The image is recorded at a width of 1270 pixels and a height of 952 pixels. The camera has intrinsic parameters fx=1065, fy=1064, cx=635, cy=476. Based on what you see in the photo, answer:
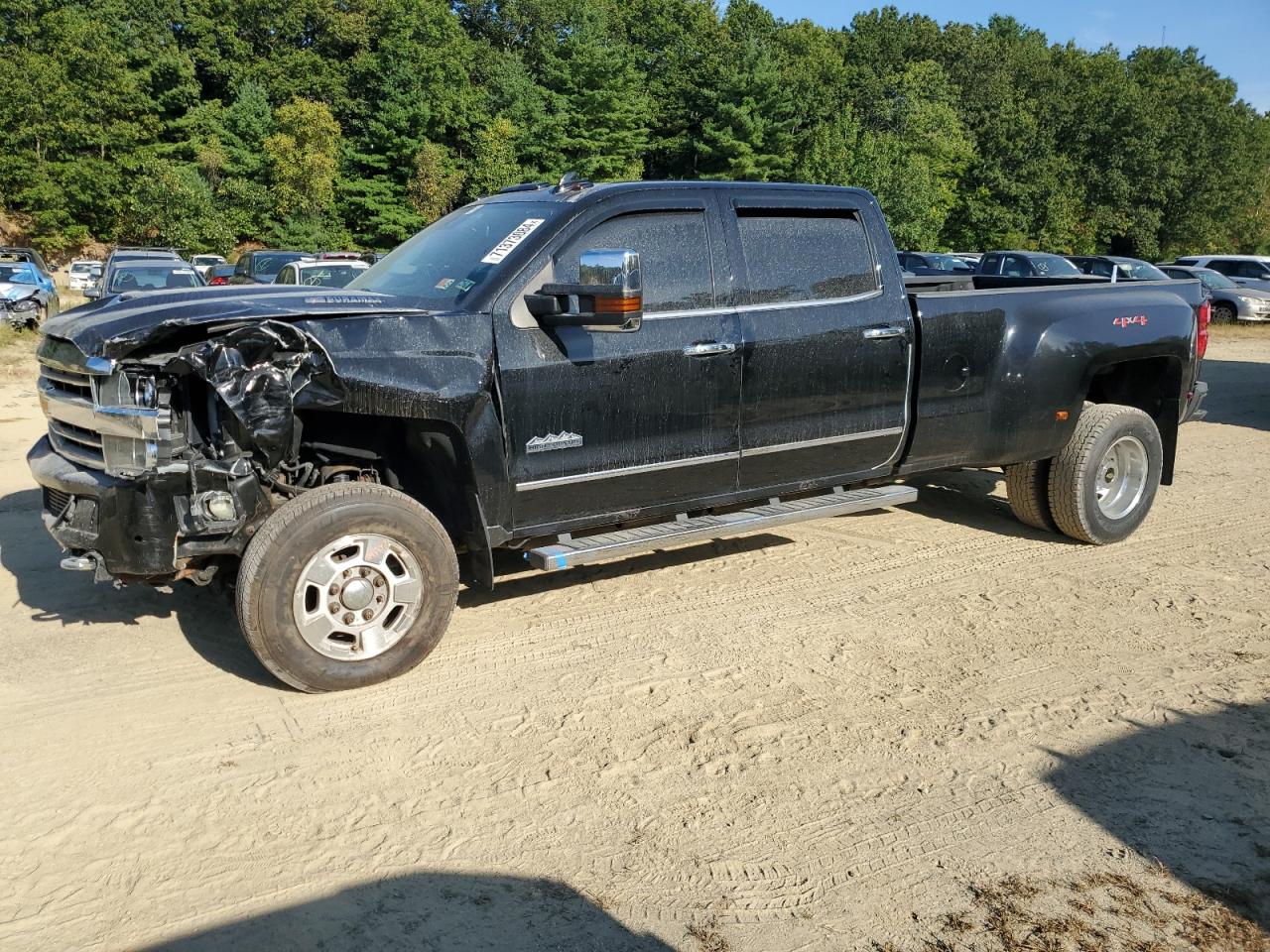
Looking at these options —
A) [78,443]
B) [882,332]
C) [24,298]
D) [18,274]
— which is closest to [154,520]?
[78,443]

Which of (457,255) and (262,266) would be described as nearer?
(457,255)

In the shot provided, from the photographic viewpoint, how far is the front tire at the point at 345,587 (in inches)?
167

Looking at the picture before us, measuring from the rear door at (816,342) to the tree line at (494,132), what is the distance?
135 ft

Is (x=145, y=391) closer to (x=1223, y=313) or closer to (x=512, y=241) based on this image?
(x=512, y=241)

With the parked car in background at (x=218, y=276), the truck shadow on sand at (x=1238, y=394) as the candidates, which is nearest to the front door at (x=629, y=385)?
the truck shadow on sand at (x=1238, y=394)

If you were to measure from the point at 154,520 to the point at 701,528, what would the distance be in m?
2.49

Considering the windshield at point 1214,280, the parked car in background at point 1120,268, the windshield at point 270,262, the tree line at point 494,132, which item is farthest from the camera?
the tree line at point 494,132

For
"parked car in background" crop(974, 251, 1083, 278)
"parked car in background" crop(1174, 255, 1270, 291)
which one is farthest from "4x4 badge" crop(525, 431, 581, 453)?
"parked car in background" crop(1174, 255, 1270, 291)

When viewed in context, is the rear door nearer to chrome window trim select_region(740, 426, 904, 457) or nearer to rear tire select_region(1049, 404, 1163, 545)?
chrome window trim select_region(740, 426, 904, 457)

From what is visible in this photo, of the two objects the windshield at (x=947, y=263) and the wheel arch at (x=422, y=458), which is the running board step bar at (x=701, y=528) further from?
the windshield at (x=947, y=263)

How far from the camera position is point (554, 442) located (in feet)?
15.9

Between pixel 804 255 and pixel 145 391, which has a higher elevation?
pixel 804 255

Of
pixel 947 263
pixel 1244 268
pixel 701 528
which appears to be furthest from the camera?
pixel 1244 268

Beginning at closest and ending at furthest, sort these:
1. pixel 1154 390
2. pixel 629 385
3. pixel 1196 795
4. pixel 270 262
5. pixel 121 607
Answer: pixel 1196 795
pixel 629 385
pixel 121 607
pixel 1154 390
pixel 270 262
